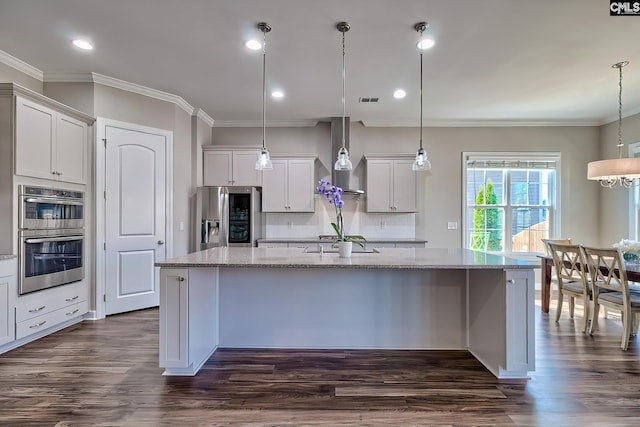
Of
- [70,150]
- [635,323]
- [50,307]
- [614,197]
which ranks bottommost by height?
[635,323]

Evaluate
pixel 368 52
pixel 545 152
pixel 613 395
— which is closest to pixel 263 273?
pixel 368 52

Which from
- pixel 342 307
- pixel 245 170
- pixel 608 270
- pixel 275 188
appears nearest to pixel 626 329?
pixel 608 270

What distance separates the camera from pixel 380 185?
5258 millimetres

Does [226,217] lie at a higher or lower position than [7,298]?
higher

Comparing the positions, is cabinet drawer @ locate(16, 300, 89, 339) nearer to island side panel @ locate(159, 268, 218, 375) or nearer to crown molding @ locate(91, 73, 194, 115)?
island side panel @ locate(159, 268, 218, 375)

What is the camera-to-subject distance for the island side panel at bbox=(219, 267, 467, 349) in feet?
9.57

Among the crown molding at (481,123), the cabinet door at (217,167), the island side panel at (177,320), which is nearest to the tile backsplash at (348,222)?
the cabinet door at (217,167)

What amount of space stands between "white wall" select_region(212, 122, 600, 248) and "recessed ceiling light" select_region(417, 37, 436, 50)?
2.50 metres

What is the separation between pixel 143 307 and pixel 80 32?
3017 mm

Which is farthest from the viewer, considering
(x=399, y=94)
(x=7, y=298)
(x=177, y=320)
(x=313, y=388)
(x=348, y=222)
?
(x=348, y=222)

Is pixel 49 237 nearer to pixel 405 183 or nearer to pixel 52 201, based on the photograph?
pixel 52 201

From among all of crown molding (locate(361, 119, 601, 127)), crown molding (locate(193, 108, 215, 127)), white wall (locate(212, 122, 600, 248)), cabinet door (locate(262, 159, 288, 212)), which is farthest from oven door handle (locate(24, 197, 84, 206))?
crown molding (locate(361, 119, 601, 127))

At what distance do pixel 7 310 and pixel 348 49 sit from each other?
3777 millimetres

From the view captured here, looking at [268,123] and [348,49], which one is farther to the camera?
[268,123]
